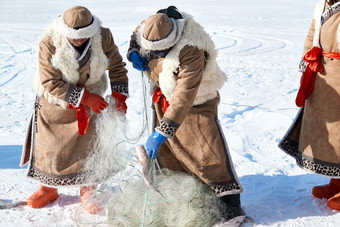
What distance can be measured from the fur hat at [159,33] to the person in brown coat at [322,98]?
3.33ft

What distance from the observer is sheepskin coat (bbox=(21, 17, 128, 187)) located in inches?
104

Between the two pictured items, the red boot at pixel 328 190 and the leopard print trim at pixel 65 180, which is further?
the red boot at pixel 328 190

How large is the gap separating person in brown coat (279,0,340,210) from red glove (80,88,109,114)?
139 centimetres

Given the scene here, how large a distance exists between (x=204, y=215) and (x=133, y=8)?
1259cm

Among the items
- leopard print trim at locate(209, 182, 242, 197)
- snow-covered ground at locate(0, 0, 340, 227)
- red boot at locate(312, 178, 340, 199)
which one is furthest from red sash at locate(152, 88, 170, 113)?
red boot at locate(312, 178, 340, 199)

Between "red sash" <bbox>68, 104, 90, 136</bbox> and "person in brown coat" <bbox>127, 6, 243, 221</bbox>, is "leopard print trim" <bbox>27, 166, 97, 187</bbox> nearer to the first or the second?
"red sash" <bbox>68, 104, 90, 136</bbox>

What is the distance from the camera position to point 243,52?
8305 millimetres

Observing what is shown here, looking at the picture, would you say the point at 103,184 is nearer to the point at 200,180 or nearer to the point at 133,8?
the point at 200,180

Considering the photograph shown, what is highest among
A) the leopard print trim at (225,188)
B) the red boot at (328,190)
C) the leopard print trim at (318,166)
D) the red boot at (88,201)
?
the leopard print trim at (318,166)

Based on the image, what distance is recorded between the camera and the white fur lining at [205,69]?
2422 mm

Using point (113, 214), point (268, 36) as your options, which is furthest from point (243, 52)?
point (113, 214)

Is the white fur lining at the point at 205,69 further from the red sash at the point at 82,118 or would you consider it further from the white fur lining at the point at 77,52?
the red sash at the point at 82,118

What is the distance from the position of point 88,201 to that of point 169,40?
4.29 feet

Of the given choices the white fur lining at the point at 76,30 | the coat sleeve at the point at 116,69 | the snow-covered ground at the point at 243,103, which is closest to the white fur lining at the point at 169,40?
the white fur lining at the point at 76,30
